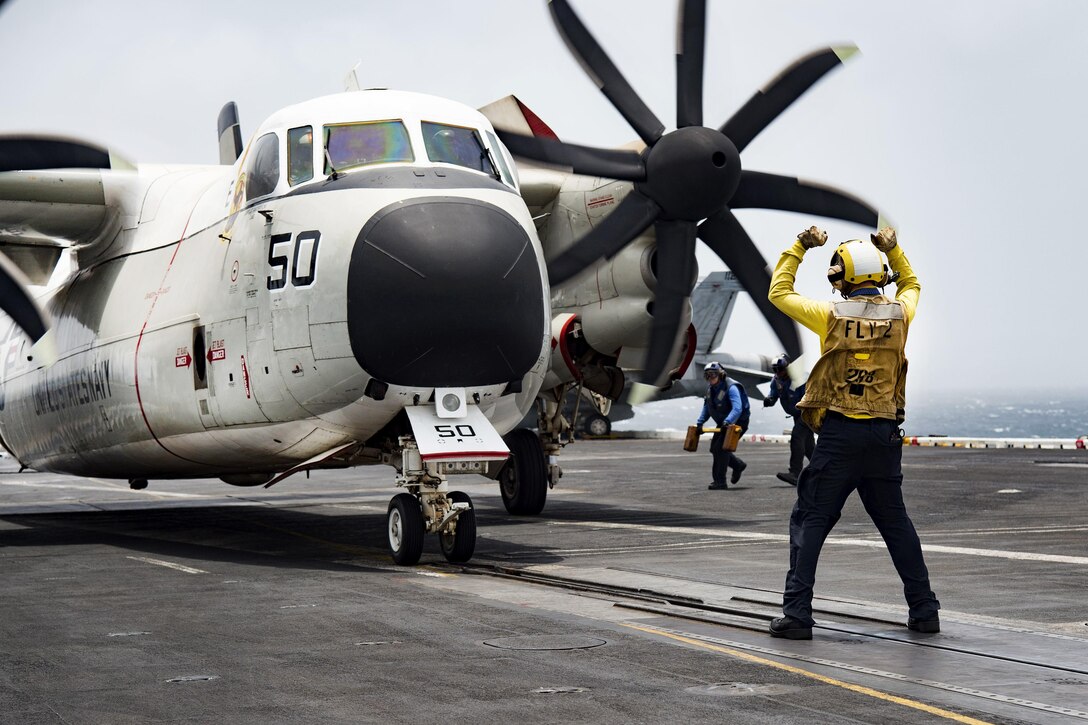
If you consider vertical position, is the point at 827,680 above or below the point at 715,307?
below

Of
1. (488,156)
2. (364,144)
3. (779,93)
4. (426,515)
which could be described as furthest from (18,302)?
(779,93)

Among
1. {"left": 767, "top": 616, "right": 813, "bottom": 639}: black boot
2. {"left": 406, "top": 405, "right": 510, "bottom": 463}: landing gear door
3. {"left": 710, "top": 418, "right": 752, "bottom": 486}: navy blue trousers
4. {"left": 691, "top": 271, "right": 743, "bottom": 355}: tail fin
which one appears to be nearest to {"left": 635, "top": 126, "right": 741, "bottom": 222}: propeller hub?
{"left": 406, "top": 405, "right": 510, "bottom": 463}: landing gear door

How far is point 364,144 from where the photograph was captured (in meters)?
13.6

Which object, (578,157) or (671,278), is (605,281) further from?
(578,157)

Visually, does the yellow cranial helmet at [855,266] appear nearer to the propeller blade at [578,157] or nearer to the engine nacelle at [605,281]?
the propeller blade at [578,157]

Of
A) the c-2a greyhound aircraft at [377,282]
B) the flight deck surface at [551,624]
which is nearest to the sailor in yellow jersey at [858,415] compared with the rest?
the flight deck surface at [551,624]

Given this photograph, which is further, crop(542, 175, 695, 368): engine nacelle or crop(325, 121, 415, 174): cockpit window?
crop(542, 175, 695, 368): engine nacelle

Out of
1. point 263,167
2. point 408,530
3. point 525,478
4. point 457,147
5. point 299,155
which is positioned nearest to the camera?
point 408,530

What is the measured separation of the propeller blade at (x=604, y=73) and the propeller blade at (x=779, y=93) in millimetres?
1159

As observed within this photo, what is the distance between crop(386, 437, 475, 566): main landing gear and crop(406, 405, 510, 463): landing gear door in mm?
361

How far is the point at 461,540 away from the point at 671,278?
660 centimetres

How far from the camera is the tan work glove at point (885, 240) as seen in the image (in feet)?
28.3

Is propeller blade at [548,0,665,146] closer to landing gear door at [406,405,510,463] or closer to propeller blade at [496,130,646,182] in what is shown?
propeller blade at [496,130,646,182]

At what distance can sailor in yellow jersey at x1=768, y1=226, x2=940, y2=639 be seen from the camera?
27.5ft
